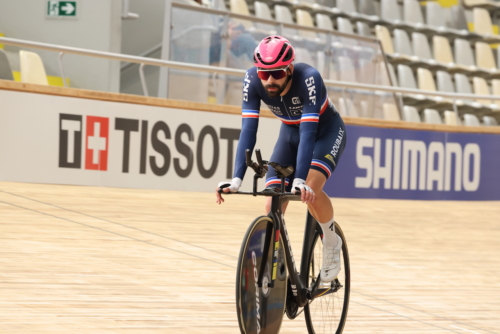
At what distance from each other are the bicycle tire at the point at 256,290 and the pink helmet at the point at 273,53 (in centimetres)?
58

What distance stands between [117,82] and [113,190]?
5.22 feet

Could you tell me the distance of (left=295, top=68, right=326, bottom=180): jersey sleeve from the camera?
288 cm

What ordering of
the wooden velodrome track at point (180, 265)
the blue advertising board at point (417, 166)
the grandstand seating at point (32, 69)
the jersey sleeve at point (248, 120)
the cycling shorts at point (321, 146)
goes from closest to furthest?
the jersey sleeve at point (248, 120)
the cycling shorts at point (321, 146)
the wooden velodrome track at point (180, 265)
the grandstand seating at point (32, 69)
the blue advertising board at point (417, 166)

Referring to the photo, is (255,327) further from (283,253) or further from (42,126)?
(42,126)

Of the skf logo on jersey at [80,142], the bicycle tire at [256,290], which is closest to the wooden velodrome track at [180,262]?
the skf logo on jersey at [80,142]

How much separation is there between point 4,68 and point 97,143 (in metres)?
1.09

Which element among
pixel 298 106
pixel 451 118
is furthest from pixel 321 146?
pixel 451 118

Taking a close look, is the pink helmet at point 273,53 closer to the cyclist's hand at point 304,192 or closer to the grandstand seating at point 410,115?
the cyclist's hand at point 304,192

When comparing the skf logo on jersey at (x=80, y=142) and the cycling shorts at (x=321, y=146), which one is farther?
the skf logo on jersey at (x=80, y=142)

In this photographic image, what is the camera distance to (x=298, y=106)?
3068 mm

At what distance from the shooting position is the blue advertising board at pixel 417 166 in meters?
8.81

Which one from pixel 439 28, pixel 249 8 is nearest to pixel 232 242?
pixel 249 8

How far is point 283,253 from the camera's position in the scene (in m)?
2.79

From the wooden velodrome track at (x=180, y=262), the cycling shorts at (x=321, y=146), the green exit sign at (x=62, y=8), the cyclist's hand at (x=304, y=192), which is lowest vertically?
the wooden velodrome track at (x=180, y=262)
